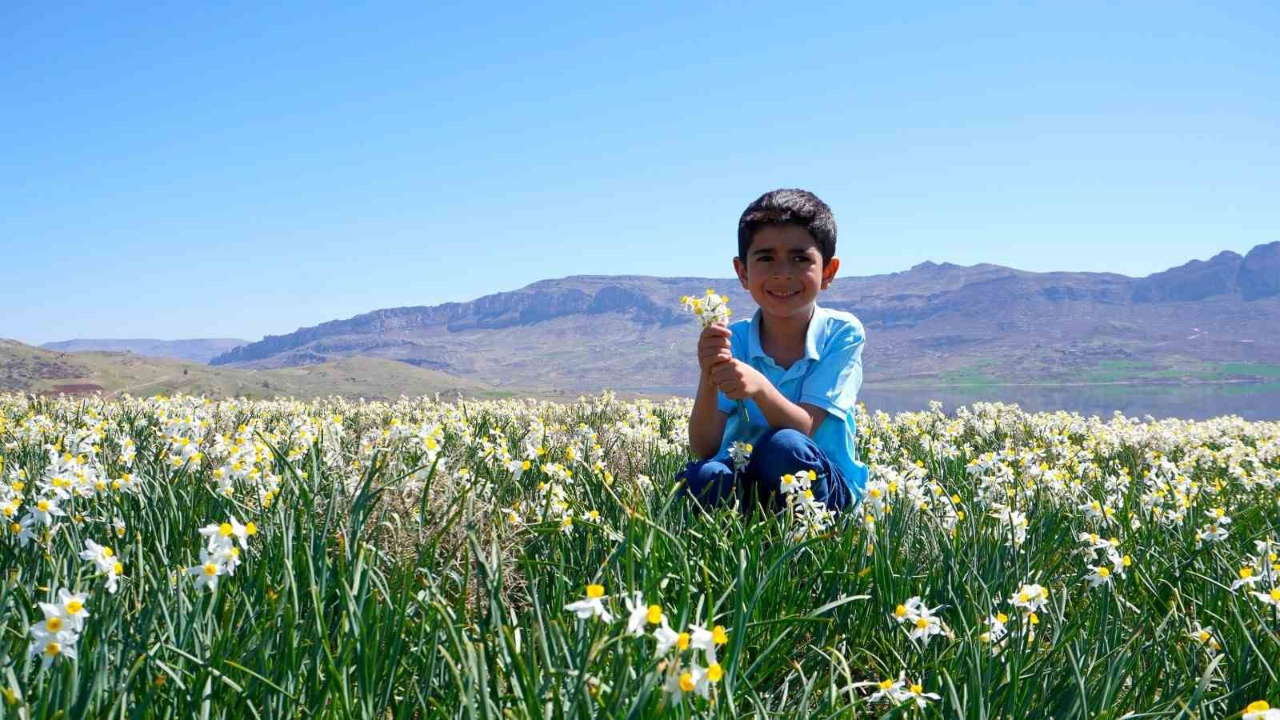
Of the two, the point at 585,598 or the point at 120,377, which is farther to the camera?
the point at 120,377

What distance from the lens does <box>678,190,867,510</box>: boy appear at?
12.8 feet

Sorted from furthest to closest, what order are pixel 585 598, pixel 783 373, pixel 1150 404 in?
pixel 1150 404 → pixel 783 373 → pixel 585 598

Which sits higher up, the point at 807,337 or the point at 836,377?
the point at 807,337

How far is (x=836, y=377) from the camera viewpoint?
174 inches

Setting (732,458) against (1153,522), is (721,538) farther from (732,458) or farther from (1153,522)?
(1153,522)

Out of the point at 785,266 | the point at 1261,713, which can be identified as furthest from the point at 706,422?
the point at 1261,713

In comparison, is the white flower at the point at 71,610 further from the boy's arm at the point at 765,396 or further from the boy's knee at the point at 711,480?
the boy's knee at the point at 711,480

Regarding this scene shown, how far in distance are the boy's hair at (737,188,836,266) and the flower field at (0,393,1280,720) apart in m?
1.26

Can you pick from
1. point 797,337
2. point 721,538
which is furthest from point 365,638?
point 797,337

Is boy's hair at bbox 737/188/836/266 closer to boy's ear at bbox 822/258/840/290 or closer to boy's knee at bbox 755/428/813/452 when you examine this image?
boy's ear at bbox 822/258/840/290

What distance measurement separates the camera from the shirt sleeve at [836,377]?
4.39 metres

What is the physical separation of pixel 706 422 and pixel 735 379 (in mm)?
609

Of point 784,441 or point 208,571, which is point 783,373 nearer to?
point 784,441

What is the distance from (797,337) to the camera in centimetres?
462
